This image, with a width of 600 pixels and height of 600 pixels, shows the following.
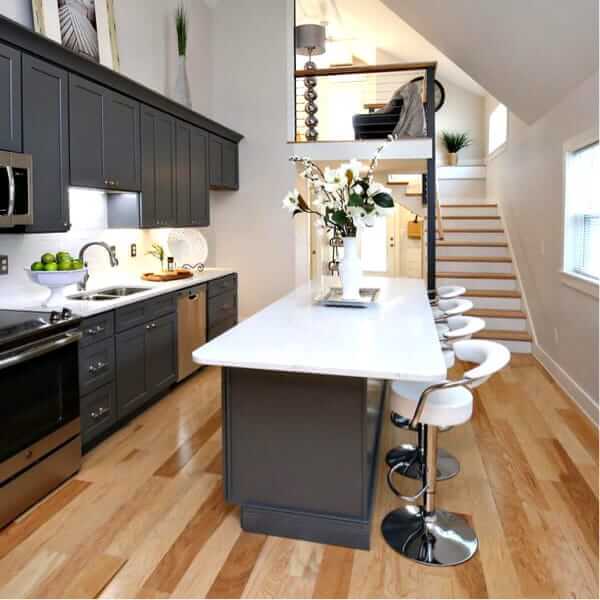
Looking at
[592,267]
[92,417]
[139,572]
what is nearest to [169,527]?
[139,572]

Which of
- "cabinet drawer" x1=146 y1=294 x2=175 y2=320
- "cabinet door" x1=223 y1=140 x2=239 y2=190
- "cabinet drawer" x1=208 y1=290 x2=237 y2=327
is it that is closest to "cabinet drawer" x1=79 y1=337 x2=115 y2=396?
"cabinet drawer" x1=146 y1=294 x2=175 y2=320

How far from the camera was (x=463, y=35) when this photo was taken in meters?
4.94

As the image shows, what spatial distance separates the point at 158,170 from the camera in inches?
181

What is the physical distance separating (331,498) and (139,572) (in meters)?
0.82

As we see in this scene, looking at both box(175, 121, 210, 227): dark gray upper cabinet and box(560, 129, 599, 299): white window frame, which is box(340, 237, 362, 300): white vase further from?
box(175, 121, 210, 227): dark gray upper cabinet

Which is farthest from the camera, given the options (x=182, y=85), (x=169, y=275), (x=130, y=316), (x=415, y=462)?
(x=182, y=85)

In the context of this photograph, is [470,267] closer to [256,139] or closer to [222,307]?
[256,139]

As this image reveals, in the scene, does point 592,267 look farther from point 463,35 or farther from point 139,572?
point 139,572

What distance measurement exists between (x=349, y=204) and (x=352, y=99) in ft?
18.7

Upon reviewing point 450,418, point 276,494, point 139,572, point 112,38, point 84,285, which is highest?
point 112,38

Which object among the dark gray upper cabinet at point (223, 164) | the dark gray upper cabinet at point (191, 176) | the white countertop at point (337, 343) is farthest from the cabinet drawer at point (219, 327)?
the white countertop at point (337, 343)

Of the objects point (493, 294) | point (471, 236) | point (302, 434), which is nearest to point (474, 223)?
point (471, 236)

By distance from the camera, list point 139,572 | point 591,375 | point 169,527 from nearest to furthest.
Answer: point 139,572, point 169,527, point 591,375

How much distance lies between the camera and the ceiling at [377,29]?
7984 mm
